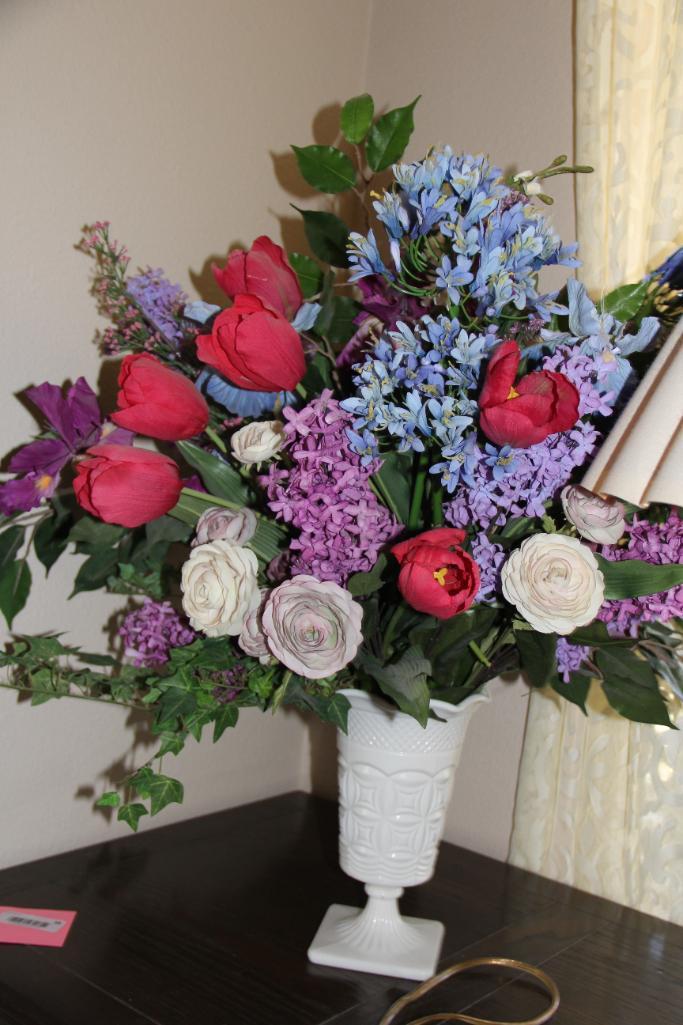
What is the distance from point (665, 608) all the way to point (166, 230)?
0.74m

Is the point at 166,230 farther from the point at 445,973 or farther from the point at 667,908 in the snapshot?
the point at 667,908

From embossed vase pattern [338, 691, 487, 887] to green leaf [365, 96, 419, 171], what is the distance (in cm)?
53

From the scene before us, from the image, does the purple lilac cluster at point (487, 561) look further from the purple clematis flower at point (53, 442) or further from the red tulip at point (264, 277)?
the purple clematis flower at point (53, 442)

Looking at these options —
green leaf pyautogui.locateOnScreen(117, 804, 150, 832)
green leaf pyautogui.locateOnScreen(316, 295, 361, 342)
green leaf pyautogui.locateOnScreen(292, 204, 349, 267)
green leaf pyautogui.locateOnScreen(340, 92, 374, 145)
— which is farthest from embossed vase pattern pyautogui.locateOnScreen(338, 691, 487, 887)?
green leaf pyautogui.locateOnScreen(340, 92, 374, 145)

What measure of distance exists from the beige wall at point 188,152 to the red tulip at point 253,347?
331 mm

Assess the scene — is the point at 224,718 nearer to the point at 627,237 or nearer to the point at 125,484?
the point at 125,484

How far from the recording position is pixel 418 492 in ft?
2.65

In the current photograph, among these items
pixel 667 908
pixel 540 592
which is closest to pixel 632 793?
pixel 667 908

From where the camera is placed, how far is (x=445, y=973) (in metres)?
0.86

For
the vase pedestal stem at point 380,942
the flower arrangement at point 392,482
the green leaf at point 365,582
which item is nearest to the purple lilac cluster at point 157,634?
the flower arrangement at point 392,482

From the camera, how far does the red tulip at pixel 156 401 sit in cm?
78

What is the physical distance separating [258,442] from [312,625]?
17 cm

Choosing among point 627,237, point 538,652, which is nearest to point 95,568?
point 538,652

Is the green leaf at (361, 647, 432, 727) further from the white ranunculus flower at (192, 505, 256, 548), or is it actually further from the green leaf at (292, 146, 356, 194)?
the green leaf at (292, 146, 356, 194)
